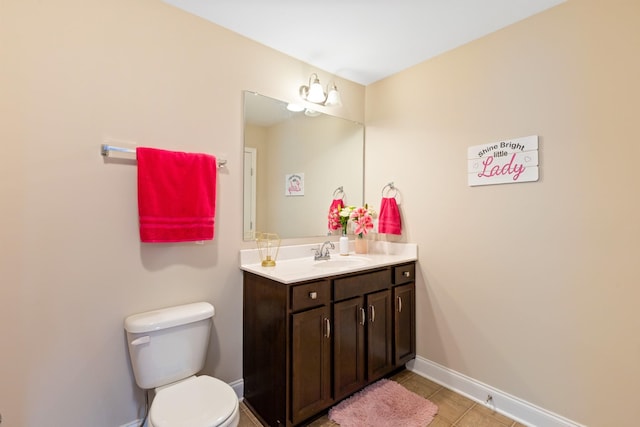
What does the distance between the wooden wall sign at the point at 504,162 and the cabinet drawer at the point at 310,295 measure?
1.20 metres

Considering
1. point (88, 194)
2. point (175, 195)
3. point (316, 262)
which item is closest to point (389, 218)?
point (316, 262)

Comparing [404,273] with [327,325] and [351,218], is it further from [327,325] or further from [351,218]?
[327,325]

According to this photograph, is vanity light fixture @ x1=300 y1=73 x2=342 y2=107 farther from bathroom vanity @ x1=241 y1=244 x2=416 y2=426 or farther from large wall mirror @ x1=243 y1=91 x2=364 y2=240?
bathroom vanity @ x1=241 y1=244 x2=416 y2=426

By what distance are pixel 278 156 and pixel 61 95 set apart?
1.20 m

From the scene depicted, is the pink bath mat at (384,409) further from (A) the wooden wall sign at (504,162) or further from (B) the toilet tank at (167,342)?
(A) the wooden wall sign at (504,162)

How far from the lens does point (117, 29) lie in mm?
1519

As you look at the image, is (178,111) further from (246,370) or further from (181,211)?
(246,370)

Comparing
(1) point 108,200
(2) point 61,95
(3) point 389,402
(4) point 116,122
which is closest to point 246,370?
(3) point 389,402

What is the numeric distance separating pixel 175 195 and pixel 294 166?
93 cm

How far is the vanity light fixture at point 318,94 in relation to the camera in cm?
226

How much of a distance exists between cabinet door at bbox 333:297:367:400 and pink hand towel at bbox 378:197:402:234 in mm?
696

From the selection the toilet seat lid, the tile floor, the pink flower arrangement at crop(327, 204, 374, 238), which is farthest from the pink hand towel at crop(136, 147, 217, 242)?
the tile floor

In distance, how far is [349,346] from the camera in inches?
71.9

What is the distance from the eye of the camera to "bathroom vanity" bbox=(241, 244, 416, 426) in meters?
1.56
